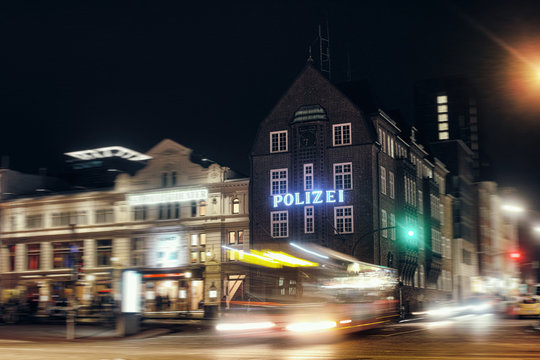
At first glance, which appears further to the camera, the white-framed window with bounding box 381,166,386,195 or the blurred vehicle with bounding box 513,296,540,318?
the white-framed window with bounding box 381,166,386,195

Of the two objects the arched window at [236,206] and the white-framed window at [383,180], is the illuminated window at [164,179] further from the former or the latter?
the white-framed window at [383,180]

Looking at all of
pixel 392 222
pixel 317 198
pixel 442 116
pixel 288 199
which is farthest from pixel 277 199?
pixel 442 116

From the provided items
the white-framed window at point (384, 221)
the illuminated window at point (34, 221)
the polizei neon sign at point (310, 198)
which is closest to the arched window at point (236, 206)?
the polizei neon sign at point (310, 198)

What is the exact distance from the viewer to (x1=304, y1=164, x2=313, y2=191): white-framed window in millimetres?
62125

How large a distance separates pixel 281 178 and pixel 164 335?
31050mm

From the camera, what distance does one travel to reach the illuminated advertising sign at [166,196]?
64438 millimetres

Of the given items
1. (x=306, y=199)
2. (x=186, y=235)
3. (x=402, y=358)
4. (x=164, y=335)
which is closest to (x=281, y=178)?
(x=306, y=199)

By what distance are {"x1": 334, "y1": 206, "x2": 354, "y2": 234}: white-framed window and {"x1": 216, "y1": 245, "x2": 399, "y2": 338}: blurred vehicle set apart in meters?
32.8

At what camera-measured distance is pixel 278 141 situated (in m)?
64.4

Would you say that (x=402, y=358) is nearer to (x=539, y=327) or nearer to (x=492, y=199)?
(x=539, y=327)

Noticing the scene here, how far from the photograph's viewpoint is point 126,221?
67.7 meters

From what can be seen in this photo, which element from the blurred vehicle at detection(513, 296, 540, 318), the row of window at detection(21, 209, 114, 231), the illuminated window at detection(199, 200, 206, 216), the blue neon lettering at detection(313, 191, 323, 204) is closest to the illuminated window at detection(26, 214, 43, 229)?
the row of window at detection(21, 209, 114, 231)

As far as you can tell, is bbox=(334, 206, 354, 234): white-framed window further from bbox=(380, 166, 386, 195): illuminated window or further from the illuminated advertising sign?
the illuminated advertising sign

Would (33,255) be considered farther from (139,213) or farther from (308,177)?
(308,177)
